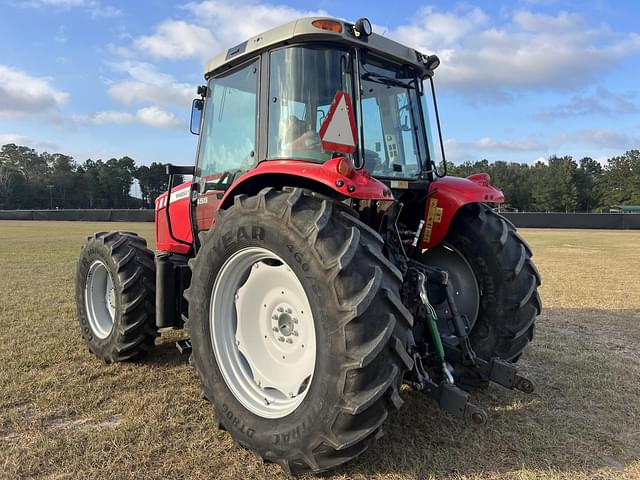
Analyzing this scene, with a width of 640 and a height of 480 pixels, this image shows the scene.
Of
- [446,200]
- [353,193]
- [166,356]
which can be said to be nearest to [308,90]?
[353,193]

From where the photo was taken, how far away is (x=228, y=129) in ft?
13.4

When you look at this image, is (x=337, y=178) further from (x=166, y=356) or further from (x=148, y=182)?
(x=148, y=182)

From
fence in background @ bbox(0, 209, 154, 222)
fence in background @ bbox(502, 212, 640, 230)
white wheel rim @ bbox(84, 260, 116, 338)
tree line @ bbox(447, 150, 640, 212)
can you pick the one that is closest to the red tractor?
white wheel rim @ bbox(84, 260, 116, 338)

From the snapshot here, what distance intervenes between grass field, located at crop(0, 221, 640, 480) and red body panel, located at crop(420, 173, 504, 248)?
1265 mm

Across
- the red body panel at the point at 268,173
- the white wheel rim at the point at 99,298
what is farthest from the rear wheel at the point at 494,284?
the white wheel rim at the point at 99,298

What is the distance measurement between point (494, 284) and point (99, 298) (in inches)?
151

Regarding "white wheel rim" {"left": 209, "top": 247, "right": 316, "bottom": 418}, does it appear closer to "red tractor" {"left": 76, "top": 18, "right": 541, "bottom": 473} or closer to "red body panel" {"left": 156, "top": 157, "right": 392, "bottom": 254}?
"red tractor" {"left": 76, "top": 18, "right": 541, "bottom": 473}

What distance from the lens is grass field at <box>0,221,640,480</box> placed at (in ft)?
8.96

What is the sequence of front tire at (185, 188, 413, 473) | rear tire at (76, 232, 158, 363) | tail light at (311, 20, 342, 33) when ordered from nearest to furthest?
front tire at (185, 188, 413, 473) < tail light at (311, 20, 342, 33) < rear tire at (76, 232, 158, 363)

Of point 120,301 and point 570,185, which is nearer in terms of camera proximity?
point 120,301

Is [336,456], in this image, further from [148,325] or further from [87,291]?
[87,291]

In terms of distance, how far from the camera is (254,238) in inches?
110

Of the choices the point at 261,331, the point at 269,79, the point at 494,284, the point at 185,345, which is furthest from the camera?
the point at 185,345

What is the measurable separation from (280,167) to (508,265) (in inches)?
74.9
